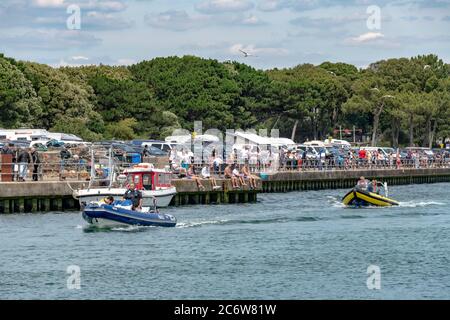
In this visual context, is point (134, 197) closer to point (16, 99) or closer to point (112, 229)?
point (112, 229)

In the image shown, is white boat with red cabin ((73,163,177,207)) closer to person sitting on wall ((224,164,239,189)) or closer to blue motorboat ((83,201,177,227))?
blue motorboat ((83,201,177,227))

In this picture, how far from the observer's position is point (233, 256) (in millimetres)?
49469

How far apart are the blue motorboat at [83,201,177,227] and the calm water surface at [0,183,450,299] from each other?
0.46 m

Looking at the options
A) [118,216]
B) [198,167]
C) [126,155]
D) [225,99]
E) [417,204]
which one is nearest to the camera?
[118,216]

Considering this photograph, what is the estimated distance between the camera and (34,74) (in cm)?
12750

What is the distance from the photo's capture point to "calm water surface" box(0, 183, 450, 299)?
137ft

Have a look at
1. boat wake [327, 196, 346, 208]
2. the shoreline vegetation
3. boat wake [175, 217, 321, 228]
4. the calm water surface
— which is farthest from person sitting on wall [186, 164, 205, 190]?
the shoreline vegetation

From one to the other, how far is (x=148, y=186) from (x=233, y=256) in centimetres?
1769

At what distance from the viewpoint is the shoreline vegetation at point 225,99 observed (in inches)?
4904

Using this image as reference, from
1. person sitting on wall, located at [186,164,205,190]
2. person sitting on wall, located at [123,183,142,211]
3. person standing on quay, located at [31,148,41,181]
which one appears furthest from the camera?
person sitting on wall, located at [186,164,205,190]

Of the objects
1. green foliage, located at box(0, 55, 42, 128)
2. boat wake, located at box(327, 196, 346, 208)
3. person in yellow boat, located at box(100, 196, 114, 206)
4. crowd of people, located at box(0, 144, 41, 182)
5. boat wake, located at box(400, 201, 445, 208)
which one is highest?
green foliage, located at box(0, 55, 42, 128)

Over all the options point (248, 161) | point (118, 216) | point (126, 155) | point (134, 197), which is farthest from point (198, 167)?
point (118, 216)

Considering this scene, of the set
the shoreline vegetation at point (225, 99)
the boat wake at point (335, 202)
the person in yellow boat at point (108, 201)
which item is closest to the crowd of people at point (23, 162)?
the person in yellow boat at point (108, 201)

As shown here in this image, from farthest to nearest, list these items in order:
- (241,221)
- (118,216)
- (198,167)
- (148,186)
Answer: (198,167) → (148,186) → (241,221) → (118,216)
